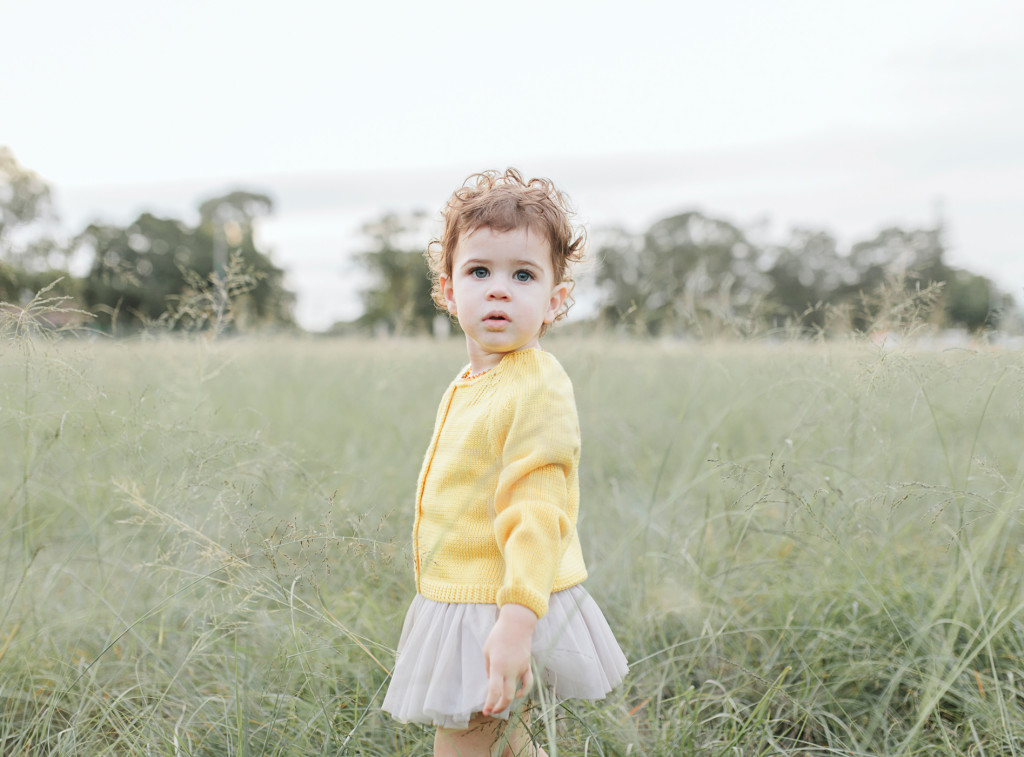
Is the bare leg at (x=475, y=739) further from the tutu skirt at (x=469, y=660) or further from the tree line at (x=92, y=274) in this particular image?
the tree line at (x=92, y=274)

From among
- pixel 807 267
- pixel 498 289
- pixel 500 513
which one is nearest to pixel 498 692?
pixel 500 513

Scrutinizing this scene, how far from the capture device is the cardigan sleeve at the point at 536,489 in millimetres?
1060

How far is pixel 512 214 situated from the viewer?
122 cm

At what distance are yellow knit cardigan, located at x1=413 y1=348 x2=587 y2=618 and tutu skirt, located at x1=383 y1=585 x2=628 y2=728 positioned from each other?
3 cm

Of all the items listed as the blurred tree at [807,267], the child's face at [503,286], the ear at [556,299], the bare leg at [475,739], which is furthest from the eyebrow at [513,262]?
the blurred tree at [807,267]

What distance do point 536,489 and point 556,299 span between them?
0.41 metres


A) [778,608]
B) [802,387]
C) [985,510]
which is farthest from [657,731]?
[802,387]

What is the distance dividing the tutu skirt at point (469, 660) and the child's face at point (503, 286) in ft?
1.50

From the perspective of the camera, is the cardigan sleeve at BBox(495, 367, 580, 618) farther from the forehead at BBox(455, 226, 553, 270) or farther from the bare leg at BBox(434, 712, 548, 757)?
the bare leg at BBox(434, 712, 548, 757)

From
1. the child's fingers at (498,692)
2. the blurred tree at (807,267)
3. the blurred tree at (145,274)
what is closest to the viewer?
the child's fingers at (498,692)

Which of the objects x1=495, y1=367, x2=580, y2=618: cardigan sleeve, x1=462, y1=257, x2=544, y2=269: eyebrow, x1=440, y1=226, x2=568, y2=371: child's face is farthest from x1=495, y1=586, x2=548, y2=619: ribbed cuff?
x1=462, y1=257, x2=544, y2=269: eyebrow

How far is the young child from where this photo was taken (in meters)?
1.09

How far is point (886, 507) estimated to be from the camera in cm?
158

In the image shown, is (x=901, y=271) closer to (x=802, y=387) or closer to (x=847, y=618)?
(x=802, y=387)
